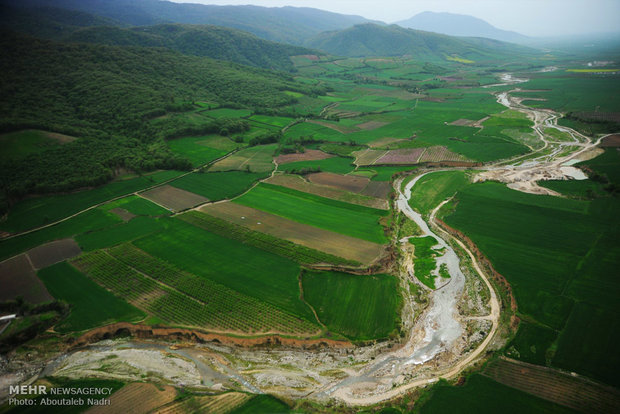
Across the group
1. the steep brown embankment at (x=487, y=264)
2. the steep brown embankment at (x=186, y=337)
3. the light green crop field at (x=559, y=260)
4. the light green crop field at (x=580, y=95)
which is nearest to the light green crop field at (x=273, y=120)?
the light green crop field at (x=559, y=260)

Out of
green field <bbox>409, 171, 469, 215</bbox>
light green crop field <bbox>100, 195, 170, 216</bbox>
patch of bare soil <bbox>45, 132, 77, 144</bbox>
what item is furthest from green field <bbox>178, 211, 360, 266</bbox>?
patch of bare soil <bbox>45, 132, 77, 144</bbox>

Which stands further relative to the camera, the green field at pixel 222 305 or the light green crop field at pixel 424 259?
the light green crop field at pixel 424 259

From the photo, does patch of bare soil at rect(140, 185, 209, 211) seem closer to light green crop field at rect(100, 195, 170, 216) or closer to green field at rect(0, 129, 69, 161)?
light green crop field at rect(100, 195, 170, 216)

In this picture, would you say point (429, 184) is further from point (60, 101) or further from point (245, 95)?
point (60, 101)

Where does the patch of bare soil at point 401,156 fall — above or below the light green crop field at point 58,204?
above

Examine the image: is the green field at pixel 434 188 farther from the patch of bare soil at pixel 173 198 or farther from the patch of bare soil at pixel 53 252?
the patch of bare soil at pixel 53 252

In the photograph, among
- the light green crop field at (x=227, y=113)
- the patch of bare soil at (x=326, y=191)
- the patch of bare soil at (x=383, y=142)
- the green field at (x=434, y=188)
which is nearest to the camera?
the patch of bare soil at (x=326, y=191)

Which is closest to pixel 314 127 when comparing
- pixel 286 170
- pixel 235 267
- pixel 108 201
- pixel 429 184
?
pixel 286 170
